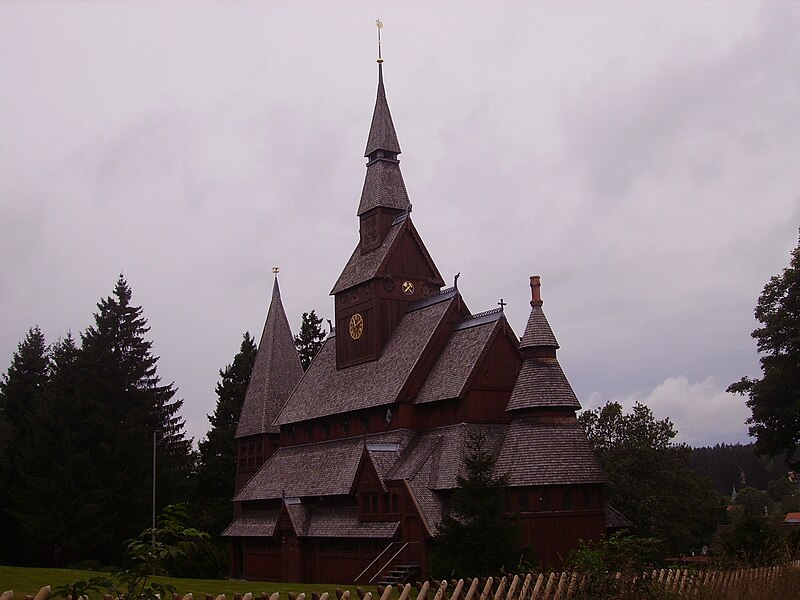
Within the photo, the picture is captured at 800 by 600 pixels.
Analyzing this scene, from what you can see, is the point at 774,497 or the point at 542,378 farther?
the point at 774,497

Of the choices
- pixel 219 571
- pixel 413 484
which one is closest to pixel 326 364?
pixel 219 571

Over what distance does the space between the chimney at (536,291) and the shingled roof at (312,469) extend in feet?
29.9

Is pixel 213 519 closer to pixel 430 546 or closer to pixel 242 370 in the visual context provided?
pixel 242 370

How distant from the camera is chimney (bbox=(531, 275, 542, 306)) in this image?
39.4m

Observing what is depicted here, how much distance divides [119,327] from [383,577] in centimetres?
3777

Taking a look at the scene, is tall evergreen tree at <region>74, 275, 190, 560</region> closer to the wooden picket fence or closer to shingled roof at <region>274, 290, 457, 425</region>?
shingled roof at <region>274, 290, 457, 425</region>

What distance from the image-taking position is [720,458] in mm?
196875

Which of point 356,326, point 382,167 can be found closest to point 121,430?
point 356,326

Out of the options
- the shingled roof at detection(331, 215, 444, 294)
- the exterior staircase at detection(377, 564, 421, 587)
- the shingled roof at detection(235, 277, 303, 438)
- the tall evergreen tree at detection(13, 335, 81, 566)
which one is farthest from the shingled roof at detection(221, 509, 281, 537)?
the shingled roof at detection(331, 215, 444, 294)

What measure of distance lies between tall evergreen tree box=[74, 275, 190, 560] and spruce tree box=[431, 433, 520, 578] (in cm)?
3335

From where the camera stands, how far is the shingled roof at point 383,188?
50438 millimetres

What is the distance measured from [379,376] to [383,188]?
12.0 metres

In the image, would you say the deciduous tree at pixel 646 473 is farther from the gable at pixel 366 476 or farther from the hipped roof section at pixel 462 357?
the gable at pixel 366 476

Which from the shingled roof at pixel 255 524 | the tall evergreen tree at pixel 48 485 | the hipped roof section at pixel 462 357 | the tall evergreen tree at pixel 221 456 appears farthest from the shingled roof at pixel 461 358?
the tall evergreen tree at pixel 221 456
